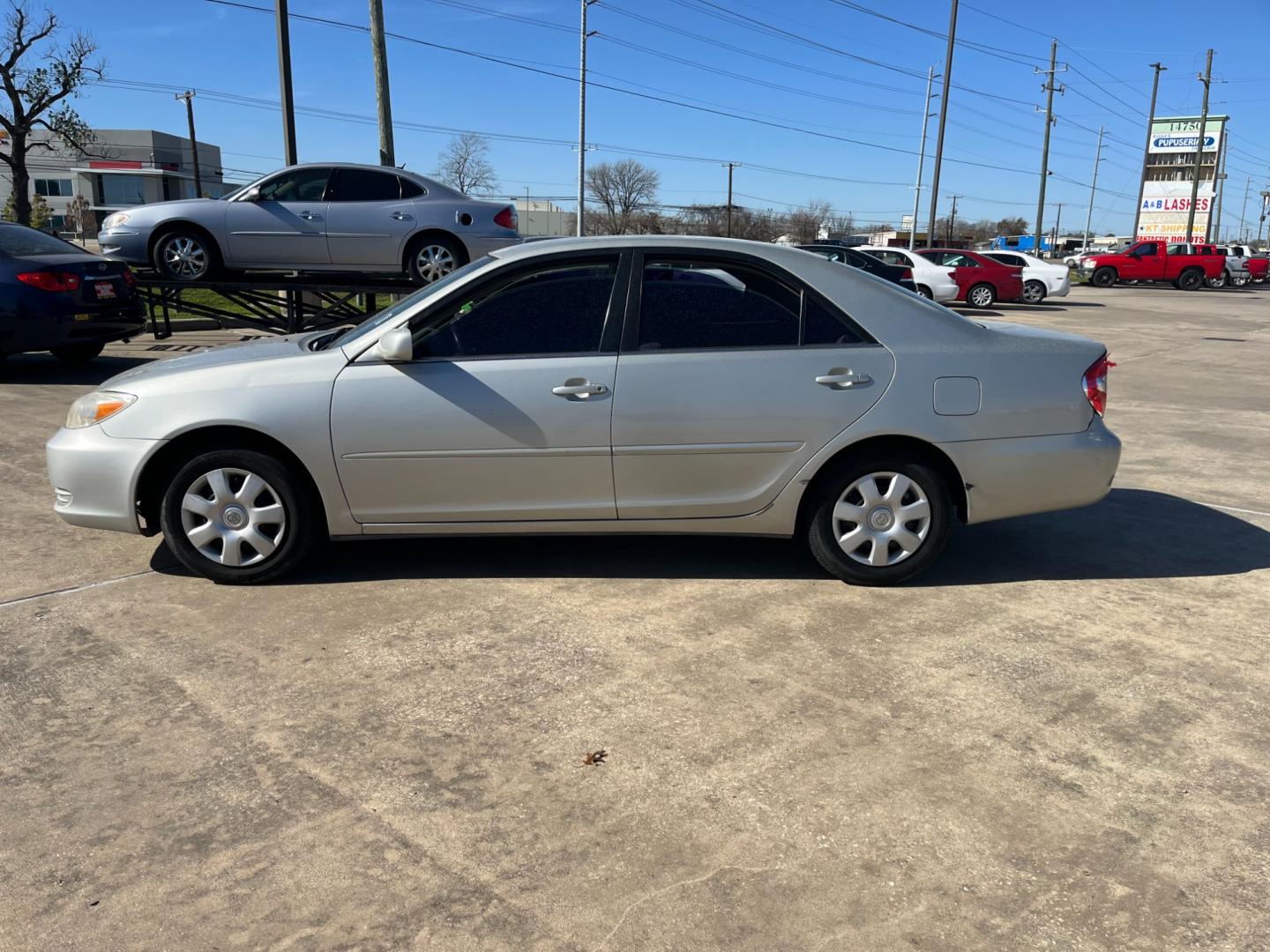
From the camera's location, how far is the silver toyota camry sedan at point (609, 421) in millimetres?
4516

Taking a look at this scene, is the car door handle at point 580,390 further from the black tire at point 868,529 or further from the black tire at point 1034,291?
the black tire at point 1034,291

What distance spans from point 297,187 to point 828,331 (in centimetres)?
704

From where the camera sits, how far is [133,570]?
500 cm

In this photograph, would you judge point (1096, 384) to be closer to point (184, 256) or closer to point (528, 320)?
point (528, 320)

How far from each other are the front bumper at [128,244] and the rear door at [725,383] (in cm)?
746

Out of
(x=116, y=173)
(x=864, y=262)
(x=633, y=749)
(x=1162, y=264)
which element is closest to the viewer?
(x=633, y=749)

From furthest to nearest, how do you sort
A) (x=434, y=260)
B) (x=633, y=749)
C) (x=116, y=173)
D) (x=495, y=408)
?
1. (x=116, y=173)
2. (x=434, y=260)
3. (x=495, y=408)
4. (x=633, y=749)

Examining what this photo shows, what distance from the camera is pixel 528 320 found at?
4.60 meters

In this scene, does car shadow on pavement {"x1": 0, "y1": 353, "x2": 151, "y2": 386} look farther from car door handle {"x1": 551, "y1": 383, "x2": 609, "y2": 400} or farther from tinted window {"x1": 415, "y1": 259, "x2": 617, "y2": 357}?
car door handle {"x1": 551, "y1": 383, "x2": 609, "y2": 400}

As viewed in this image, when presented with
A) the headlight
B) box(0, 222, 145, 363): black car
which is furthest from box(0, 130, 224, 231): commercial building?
the headlight

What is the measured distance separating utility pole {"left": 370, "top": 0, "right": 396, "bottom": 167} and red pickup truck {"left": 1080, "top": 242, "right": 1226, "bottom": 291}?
33.0 metres

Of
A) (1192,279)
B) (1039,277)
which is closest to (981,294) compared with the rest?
(1039,277)

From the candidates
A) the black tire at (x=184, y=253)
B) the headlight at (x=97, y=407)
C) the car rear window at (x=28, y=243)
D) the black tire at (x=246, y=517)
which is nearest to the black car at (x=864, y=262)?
the black tire at (x=184, y=253)

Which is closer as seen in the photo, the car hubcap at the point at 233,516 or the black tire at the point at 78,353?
the car hubcap at the point at 233,516
